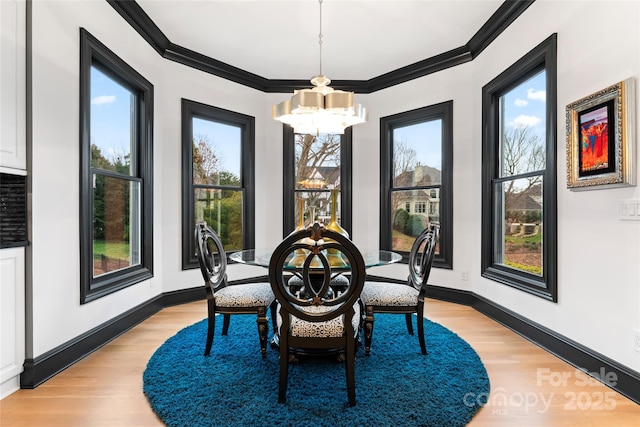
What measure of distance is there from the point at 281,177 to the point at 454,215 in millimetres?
2290

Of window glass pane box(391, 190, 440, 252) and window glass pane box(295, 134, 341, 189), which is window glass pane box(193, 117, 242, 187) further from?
window glass pane box(391, 190, 440, 252)

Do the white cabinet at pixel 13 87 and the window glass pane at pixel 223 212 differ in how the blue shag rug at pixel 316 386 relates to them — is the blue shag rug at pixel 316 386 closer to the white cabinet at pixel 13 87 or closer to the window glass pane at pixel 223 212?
the white cabinet at pixel 13 87

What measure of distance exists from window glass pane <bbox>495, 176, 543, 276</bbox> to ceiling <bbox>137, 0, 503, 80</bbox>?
5.42ft

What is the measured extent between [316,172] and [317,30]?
1865mm

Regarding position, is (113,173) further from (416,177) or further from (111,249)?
(416,177)

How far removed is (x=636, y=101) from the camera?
6.30 ft

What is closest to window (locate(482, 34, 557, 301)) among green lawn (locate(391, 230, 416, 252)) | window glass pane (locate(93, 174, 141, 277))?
green lawn (locate(391, 230, 416, 252))

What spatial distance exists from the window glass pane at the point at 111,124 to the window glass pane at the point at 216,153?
835 millimetres

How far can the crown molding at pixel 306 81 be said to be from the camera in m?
3.04

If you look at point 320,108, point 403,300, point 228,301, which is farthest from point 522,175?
point 228,301

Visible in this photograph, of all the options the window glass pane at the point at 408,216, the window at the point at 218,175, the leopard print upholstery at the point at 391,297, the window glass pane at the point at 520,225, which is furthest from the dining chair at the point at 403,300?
the window at the point at 218,175

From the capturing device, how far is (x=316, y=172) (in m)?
4.82

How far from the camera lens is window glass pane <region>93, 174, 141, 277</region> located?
2863 mm

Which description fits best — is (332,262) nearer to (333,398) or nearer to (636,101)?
(333,398)
